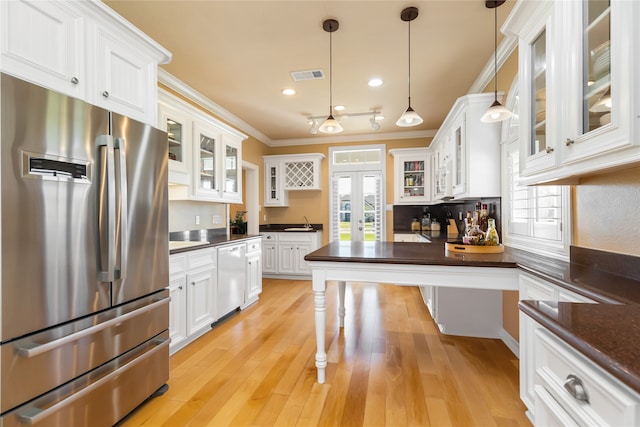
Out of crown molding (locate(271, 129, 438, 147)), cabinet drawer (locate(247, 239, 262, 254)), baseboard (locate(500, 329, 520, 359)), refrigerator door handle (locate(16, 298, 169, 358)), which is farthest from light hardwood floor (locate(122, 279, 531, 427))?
crown molding (locate(271, 129, 438, 147))

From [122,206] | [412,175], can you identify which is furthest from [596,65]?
[412,175]

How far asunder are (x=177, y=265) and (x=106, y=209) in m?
1.12

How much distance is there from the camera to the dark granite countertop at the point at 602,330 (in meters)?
0.57

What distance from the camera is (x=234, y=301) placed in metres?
3.53

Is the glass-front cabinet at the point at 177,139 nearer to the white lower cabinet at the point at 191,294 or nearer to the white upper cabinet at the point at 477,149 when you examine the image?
the white lower cabinet at the point at 191,294

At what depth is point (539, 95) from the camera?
63.7 inches

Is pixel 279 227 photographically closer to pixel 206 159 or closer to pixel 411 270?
pixel 206 159

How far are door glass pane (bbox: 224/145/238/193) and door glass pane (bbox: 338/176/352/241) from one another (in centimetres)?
240

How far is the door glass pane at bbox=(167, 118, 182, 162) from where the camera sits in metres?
3.02

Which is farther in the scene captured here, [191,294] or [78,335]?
[191,294]

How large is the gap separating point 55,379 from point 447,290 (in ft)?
9.37

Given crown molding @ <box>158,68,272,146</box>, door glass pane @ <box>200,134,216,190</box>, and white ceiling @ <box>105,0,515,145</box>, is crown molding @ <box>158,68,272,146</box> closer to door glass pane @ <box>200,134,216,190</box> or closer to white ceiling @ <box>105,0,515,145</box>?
white ceiling @ <box>105,0,515,145</box>

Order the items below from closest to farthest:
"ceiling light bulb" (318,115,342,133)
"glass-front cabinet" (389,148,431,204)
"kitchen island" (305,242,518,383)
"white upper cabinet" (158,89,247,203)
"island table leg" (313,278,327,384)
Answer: "kitchen island" (305,242,518,383), "island table leg" (313,278,327,384), "ceiling light bulb" (318,115,342,133), "white upper cabinet" (158,89,247,203), "glass-front cabinet" (389,148,431,204)

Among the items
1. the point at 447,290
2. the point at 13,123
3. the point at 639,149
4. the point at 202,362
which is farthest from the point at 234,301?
the point at 639,149
